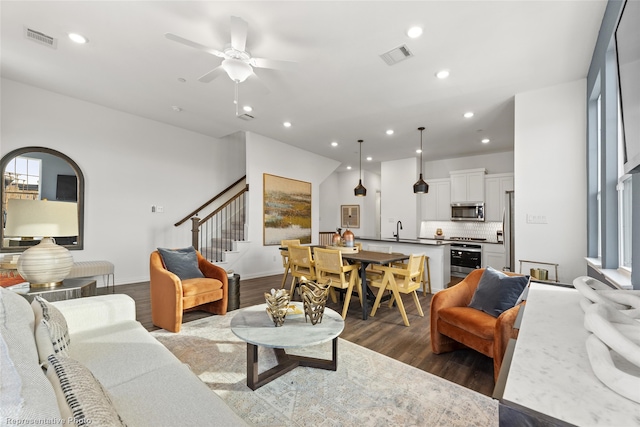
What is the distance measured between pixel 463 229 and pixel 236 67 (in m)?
6.74

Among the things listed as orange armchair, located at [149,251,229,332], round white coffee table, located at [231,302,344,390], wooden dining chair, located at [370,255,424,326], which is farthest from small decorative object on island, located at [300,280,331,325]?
orange armchair, located at [149,251,229,332]

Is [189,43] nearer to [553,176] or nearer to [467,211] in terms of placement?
[553,176]

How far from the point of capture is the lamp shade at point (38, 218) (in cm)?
193

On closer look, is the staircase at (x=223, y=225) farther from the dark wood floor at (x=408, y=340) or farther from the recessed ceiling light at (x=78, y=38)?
the recessed ceiling light at (x=78, y=38)

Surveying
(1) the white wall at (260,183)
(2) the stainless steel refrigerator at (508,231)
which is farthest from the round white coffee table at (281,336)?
(2) the stainless steel refrigerator at (508,231)

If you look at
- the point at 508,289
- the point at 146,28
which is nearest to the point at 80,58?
the point at 146,28

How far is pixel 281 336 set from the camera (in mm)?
1898

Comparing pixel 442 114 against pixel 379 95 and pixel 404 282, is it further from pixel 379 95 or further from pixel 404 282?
pixel 404 282

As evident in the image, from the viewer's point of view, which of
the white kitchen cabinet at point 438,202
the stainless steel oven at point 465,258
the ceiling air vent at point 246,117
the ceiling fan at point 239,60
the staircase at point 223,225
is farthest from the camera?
the white kitchen cabinet at point 438,202

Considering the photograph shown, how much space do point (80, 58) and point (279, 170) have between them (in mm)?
3857

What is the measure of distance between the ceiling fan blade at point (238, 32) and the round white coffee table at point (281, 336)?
244 cm

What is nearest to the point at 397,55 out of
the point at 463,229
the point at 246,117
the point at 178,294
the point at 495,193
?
the point at 246,117

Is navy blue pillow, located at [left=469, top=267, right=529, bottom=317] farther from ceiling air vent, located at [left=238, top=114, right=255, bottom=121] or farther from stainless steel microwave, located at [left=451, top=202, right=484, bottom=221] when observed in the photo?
stainless steel microwave, located at [left=451, top=202, right=484, bottom=221]

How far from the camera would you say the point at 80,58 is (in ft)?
10.8
